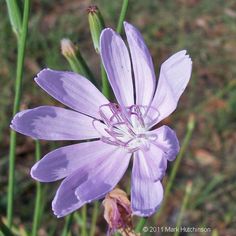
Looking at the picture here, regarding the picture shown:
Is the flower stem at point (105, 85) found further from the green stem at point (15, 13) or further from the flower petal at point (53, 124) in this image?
the green stem at point (15, 13)

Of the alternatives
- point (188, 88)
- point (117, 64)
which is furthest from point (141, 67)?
point (188, 88)

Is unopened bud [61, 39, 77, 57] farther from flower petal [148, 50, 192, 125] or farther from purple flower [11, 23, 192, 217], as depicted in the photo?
flower petal [148, 50, 192, 125]

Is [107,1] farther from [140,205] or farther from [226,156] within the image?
[140,205]

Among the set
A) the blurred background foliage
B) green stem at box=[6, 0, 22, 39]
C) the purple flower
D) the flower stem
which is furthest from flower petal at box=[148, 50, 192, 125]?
the blurred background foliage

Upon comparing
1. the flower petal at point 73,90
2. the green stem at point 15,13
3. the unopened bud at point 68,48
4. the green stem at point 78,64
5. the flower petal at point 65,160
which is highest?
the green stem at point 15,13

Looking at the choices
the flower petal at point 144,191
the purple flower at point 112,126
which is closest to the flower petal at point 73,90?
the purple flower at point 112,126

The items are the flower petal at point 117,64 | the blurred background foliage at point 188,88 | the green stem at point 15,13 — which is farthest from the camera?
the blurred background foliage at point 188,88

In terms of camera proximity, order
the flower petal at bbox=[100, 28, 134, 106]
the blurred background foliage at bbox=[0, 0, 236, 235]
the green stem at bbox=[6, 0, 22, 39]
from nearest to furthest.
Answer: the flower petal at bbox=[100, 28, 134, 106] < the green stem at bbox=[6, 0, 22, 39] < the blurred background foliage at bbox=[0, 0, 236, 235]
